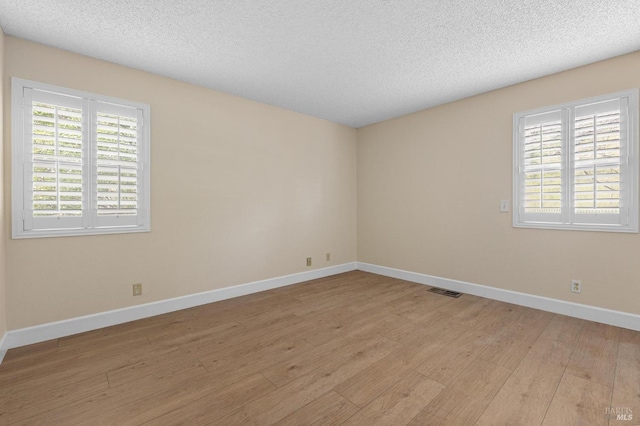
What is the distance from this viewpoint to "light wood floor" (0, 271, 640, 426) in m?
1.63

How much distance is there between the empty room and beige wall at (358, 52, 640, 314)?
25 millimetres

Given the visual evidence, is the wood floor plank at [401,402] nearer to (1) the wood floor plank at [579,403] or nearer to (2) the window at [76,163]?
(1) the wood floor plank at [579,403]

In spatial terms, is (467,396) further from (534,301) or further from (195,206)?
(195,206)

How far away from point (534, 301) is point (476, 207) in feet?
4.12

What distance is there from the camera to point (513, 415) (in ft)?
5.27

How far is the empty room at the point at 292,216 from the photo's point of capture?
6.16 ft

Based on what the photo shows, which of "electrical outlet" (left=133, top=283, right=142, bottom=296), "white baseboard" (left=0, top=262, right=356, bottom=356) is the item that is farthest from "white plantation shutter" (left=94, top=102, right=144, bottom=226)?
"white baseboard" (left=0, top=262, right=356, bottom=356)

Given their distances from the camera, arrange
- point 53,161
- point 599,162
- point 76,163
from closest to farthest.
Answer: point 53,161, point 76,163, point 599,162

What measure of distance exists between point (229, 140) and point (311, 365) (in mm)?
2819

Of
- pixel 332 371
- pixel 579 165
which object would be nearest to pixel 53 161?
pixel 332 371

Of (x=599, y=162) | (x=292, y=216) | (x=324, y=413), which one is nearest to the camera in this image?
(x=324, y=413)

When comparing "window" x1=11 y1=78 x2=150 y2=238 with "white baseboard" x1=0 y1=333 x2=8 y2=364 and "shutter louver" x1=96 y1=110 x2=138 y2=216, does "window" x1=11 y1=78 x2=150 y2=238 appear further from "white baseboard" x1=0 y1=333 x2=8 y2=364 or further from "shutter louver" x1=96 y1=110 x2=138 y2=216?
"white baseboard" x1=0 y1=333 x2=8 y2=364

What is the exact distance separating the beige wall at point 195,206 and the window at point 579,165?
2694mm

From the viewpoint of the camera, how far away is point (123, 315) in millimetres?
2889
